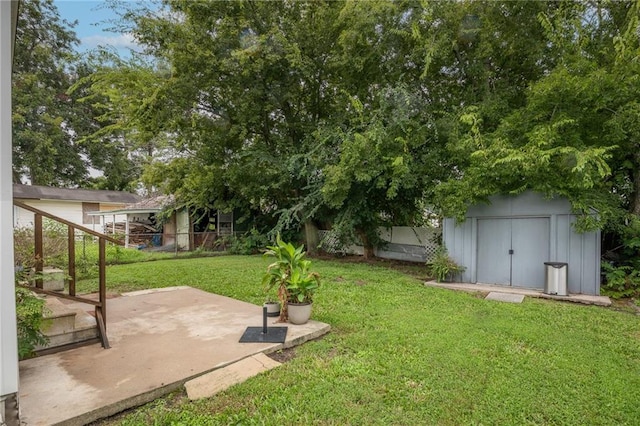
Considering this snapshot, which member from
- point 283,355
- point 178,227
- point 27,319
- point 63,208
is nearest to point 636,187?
point 283,355

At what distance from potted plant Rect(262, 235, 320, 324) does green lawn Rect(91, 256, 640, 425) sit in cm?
49

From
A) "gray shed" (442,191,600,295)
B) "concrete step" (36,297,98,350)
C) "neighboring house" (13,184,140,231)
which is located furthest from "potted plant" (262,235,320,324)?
"neighboring house" (13,184,140,231)

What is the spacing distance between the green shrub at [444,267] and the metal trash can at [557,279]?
159 centimetres

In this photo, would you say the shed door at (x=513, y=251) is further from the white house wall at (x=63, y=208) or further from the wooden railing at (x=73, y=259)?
the white house wall at (x=63, y=208)

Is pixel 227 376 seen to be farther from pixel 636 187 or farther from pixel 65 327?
pixel 636 187

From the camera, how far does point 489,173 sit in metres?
6.54

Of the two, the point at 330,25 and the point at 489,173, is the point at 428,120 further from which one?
the point at 330,25

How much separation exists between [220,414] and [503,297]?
17.8 ft

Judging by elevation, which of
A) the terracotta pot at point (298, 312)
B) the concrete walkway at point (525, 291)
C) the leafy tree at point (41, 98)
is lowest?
the concrete walkway at point (525, 291)

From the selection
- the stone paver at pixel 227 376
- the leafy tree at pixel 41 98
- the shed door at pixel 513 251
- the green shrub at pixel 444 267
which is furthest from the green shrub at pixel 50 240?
the leafy tree at pixel 41 98

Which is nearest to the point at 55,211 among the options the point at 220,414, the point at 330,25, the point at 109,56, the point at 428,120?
the point at 109,56

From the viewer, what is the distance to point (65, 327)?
3.29m

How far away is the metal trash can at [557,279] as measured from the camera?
19.7 ft

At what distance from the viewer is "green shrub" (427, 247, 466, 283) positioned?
23.7 feet
